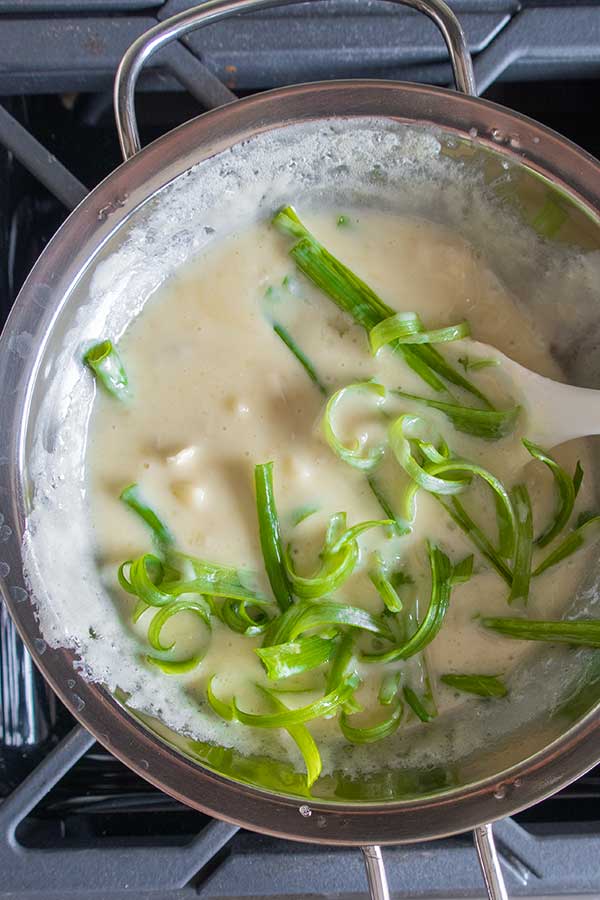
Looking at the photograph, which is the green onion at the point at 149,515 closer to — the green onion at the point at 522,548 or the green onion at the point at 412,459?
the green onion at the point at 412,459

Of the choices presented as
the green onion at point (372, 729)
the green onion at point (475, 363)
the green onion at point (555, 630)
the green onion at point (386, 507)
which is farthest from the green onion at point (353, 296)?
the green onion at point (372, 729)

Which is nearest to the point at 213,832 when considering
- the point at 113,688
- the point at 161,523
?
the point at 113,688

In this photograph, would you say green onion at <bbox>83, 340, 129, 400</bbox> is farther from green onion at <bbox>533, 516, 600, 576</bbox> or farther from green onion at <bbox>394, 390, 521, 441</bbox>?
green onion at <bbox>533, 516, 600, 576</bbox>

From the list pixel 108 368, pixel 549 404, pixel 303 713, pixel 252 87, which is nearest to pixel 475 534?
pixel 549 404

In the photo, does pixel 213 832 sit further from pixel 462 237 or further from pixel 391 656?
pixel 462 237

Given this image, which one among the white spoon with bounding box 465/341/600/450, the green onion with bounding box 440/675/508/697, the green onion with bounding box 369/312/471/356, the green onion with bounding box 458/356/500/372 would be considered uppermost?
the green onion with bounding box 369/312/471/356

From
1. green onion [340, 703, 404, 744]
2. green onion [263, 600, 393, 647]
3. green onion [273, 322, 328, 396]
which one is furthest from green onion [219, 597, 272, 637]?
green onion [273, 322, 328, 396]

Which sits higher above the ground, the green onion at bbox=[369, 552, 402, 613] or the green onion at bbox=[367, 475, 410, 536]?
the green onion at bbox=[367, 475, 410, 536]
